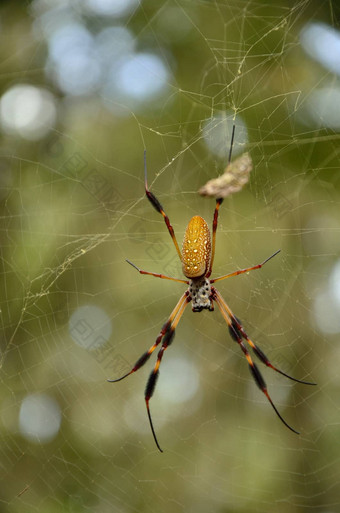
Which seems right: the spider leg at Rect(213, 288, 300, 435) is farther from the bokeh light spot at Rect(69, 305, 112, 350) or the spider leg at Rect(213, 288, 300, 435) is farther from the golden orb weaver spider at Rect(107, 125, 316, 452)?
the bokeh light spot at Rect(69, 305, 112, 350)

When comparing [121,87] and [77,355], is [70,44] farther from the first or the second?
[77,355]

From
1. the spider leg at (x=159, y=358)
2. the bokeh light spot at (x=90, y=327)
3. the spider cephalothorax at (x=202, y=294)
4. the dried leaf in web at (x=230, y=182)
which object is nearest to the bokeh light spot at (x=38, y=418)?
the bokeh light spot at (x=90, y=327)

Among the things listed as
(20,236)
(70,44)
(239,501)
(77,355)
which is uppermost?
(70,44)

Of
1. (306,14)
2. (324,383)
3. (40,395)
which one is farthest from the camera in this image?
(324,383)

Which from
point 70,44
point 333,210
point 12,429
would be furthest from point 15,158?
point 333,210

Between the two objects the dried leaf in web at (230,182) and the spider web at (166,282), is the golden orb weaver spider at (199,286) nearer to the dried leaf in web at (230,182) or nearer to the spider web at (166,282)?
the dried leaf in web at (230,182)

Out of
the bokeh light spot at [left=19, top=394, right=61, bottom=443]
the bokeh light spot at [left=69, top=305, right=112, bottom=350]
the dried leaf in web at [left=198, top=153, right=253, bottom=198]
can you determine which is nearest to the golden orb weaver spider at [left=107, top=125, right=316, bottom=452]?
the dried leaf in web at [left=198, top=153, right=253, bottom=198]
